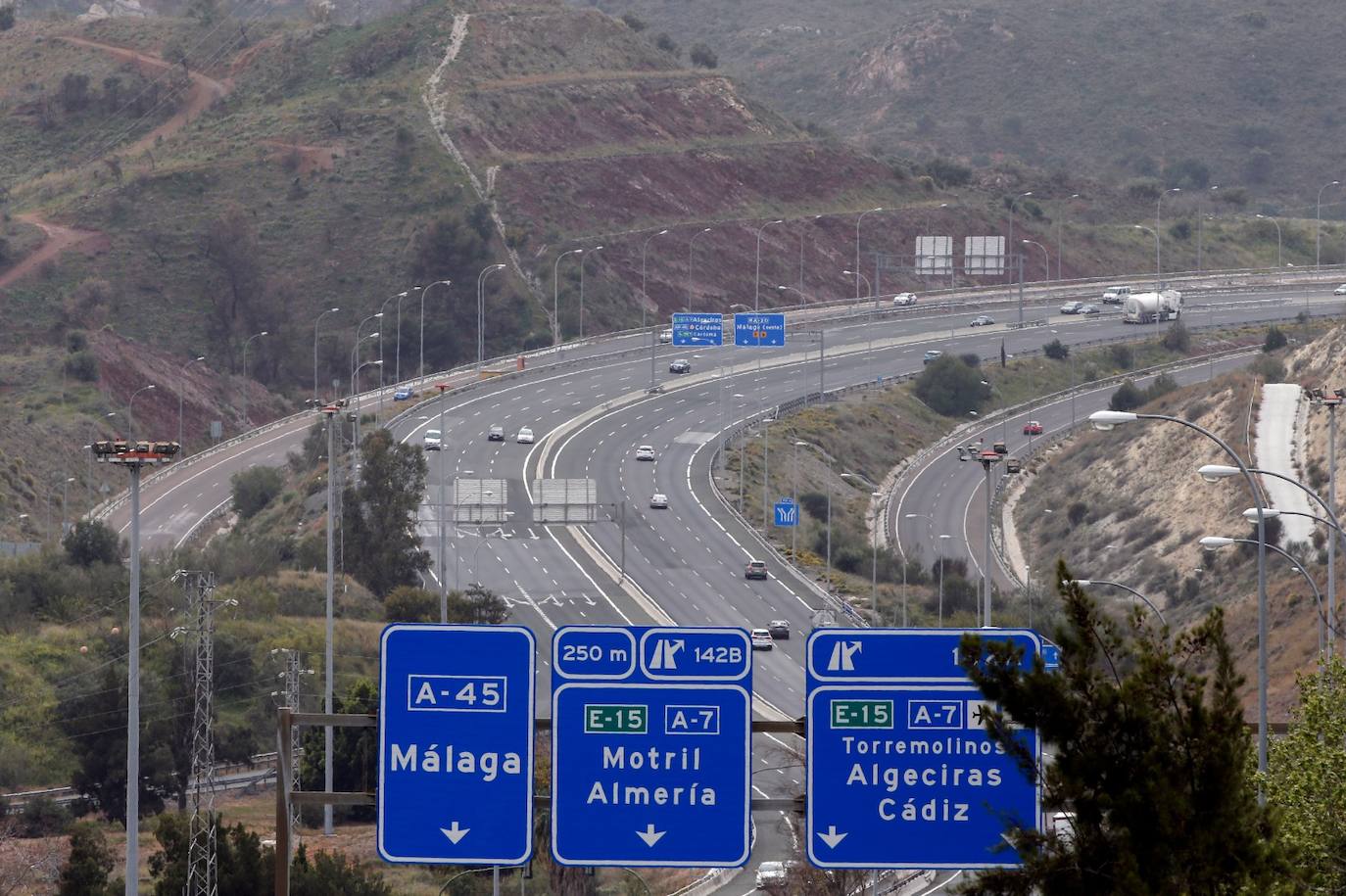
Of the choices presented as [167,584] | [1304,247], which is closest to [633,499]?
[167,584]

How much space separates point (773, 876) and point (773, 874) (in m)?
0.35

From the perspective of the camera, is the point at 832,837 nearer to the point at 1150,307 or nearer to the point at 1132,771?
the point at 1132,771

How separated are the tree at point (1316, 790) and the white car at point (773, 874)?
820 inches

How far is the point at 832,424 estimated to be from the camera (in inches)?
4525

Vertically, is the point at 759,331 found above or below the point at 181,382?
above

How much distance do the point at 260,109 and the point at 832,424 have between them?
72575 millimetres

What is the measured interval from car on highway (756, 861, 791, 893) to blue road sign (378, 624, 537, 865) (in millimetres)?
22952

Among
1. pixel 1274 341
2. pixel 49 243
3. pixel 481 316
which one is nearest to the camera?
pixel 481 316

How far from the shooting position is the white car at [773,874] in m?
39.7

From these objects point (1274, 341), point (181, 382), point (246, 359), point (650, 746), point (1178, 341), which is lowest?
point (181, 382)

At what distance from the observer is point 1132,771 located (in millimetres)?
13273

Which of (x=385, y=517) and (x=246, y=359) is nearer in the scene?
(x=385, y=517)

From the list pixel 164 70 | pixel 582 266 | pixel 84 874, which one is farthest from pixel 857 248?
pixel 84 874

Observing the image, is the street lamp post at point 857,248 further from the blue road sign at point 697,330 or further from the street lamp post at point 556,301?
the blue road sign at point 697,330
